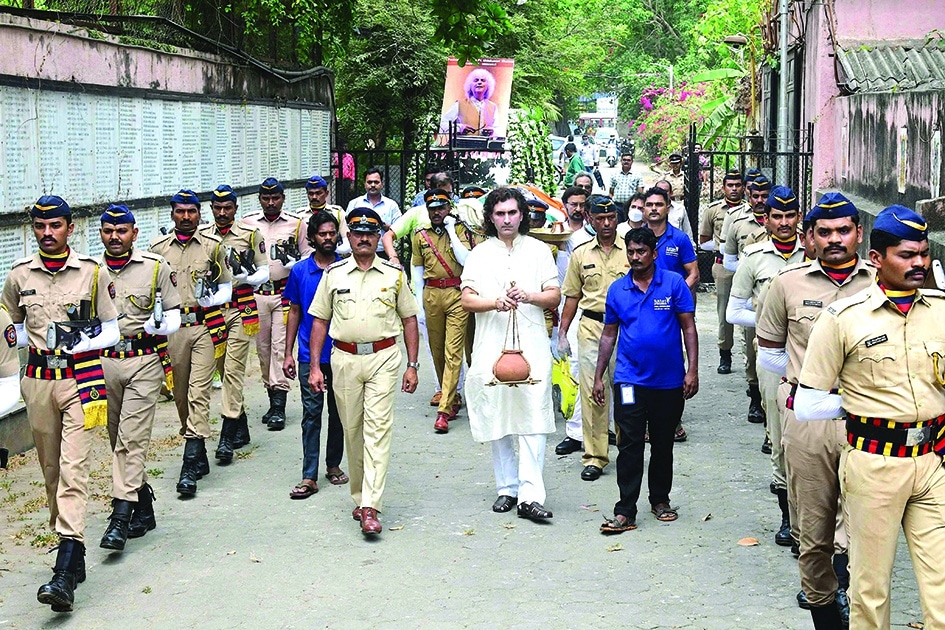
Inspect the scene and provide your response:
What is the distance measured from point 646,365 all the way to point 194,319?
3467 mm

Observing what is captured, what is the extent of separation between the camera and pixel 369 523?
8.52 meters

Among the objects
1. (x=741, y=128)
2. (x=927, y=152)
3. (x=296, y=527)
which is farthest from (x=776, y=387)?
(x=741, y=128)

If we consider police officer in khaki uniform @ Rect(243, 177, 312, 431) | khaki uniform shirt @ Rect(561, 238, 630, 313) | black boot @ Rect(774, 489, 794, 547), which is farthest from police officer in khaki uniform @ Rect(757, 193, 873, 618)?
police officer in khaki uniform @ Rect(243, 177, 312, 431)

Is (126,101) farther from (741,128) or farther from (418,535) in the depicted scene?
(741,128)

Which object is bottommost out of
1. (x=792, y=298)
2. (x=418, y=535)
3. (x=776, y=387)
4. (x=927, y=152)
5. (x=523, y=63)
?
(x=418, y=535)

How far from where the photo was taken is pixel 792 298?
22.8 feet

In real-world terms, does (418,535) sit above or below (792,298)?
below

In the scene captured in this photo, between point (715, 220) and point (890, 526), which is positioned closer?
point (890, 526)

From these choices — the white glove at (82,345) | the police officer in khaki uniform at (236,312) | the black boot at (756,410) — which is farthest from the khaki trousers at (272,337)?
the white glove at (82,345)

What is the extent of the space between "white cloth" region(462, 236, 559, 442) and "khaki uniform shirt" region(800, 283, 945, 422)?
356cm

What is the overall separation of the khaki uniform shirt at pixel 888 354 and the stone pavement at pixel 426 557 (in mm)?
1702

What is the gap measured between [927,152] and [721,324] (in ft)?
9.40

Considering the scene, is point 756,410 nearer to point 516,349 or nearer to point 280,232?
point 516,349

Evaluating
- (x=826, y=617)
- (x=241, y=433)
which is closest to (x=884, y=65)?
(x=241, y=433)
